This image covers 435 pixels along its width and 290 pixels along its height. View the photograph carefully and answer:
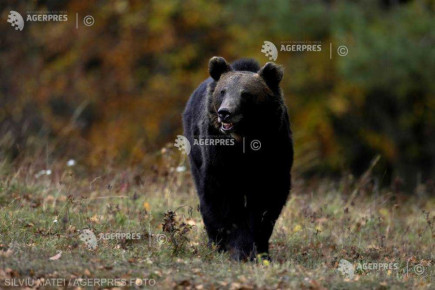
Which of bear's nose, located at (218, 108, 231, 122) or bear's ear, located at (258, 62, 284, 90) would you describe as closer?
bear's nose, located at (218, 108, 231, 122)

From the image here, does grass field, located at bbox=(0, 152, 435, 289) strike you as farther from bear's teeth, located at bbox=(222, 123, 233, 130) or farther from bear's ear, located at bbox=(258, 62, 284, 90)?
bear's ear, located at bbox=(258, 62, 284, 90)

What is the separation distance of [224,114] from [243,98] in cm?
37

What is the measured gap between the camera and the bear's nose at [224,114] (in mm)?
8500

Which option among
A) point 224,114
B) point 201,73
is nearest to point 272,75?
point 224,114

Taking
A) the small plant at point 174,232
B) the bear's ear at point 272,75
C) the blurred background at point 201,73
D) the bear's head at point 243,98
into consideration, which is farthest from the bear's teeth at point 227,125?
the blurred background at point 201,73

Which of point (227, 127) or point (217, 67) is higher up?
point (217, 67)

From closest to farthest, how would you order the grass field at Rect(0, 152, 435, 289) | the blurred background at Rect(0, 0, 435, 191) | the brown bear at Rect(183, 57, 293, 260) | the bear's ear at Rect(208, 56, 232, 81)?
the grass field at Rect(0, 152, 435, 289) < the brown bear at Rect(183, 57, 293, 260) < the bear's ear at Rect(208, 56, 232, 81) < the blurred background at Rect(0, 0, 435, 191)

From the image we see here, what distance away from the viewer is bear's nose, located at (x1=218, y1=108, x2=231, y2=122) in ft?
27.9

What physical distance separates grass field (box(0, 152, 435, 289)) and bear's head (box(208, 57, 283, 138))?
1.19 m

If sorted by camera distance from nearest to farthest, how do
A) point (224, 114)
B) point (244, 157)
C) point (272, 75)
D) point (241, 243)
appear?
point (224, 114), point (244, 157), point (241, 243), point (272, 75)

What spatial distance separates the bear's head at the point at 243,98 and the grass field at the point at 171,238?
1190mm

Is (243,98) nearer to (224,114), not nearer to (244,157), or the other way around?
(224,114)

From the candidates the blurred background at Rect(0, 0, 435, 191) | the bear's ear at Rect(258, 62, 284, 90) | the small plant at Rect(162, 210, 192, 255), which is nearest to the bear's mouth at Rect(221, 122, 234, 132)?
the bear's ear at Rect(258, 62, 284, 90)

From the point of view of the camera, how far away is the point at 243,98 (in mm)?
8766
